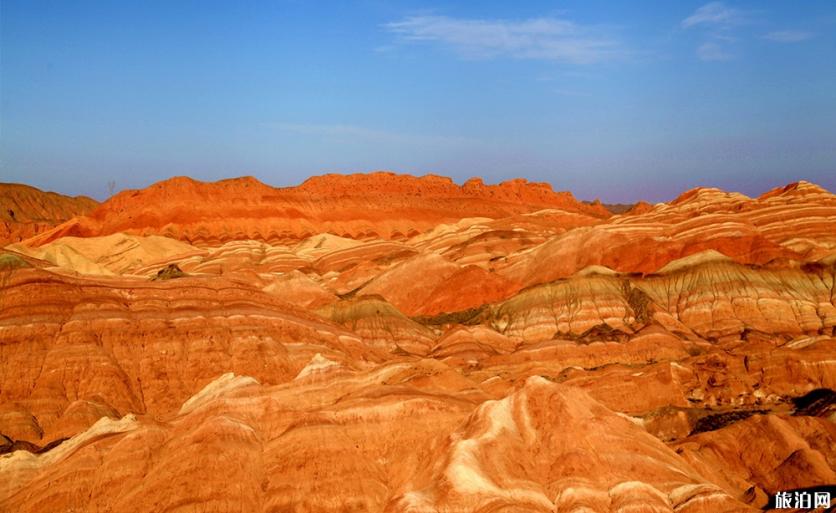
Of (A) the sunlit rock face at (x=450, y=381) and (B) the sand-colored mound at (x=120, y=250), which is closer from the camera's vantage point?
(A) the sunlit rock face at (x=450, y=381)

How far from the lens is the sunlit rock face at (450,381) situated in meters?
30.7

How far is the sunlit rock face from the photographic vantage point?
101 feet

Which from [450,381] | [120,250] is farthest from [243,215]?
[450,381]

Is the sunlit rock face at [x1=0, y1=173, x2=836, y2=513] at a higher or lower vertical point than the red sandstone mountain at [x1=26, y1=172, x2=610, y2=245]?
lower

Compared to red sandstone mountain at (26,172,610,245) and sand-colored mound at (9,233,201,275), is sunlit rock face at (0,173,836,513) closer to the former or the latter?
sand-colored mound at (9,233,201,275)

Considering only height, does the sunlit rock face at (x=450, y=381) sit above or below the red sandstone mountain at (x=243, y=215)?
below

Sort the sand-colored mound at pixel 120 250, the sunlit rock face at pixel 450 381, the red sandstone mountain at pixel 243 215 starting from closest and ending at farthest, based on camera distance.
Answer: the sunlit rock face at pixel 450 381 → the sand-colored mound at pixel 120 250 → the red sandstone mountain at pixel 243 215

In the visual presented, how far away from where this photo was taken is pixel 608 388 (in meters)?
55.6

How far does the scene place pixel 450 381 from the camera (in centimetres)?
4094

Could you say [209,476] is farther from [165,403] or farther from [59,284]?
[59,284]

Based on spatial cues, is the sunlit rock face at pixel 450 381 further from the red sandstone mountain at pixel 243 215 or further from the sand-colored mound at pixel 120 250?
the red sandstone mountain at pixel 243 215

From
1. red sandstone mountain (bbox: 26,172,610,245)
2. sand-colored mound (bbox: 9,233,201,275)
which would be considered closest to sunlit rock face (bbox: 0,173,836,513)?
sand-colored mound (bbox: 9,233,201,275)

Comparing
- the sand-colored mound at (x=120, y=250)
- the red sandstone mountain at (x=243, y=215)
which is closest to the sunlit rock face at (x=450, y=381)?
the sand-colored mound at (x=120, y=250)

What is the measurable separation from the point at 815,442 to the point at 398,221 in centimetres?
14824
